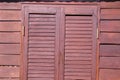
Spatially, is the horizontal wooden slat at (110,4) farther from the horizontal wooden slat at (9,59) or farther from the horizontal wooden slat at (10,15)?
the horizontal wooden slat at (9,59)

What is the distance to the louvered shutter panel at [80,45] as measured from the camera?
3605mm

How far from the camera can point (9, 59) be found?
366 centimetres

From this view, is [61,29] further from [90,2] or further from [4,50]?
[4,50]

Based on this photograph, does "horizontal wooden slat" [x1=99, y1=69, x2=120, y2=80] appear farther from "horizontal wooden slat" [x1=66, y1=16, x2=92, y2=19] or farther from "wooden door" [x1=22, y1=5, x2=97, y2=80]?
"horizontal wooden slat" [x1=66, y1=16, x2=92, y2=19]

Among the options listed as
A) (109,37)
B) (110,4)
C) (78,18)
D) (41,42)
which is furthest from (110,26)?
(41,42)

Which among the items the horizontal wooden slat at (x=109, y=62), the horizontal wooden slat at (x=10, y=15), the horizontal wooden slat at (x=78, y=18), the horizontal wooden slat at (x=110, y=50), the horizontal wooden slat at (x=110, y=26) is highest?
the horizontal wooden slat at (x=10, y=15)

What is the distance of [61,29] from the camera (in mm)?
3633

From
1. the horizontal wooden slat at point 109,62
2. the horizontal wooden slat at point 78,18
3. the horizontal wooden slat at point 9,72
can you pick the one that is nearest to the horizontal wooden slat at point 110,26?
the horizontal wooden slat at point 78,18

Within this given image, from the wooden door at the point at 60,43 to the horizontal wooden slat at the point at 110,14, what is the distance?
0.37ft

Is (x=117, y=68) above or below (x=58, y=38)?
below

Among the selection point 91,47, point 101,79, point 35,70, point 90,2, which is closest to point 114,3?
point 90,2

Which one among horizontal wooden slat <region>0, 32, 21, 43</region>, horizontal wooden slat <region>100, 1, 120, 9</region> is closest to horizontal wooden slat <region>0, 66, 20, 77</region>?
horizontal wooden slat <region>0, 32, 21, 43</region>

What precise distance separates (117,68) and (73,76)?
562mm

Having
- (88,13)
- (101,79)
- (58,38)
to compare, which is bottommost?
(101,79)
